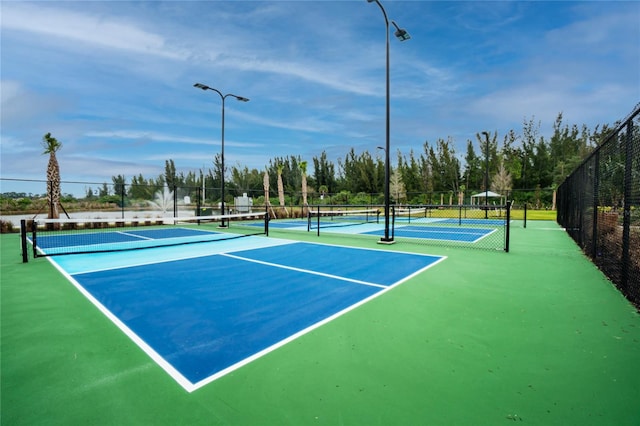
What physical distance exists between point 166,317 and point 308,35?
48.1 feet

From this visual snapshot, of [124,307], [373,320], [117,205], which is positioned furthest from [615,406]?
[117,205]

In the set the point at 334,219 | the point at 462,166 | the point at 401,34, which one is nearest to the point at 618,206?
the point at 401,34

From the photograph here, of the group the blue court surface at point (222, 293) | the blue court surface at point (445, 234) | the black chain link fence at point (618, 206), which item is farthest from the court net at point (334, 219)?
the black chain link fence at point (618, 206)

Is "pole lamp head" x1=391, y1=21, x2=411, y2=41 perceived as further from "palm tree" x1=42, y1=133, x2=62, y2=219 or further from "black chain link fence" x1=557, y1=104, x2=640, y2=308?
"palm tree" x1=42, y1=133, x2=62, y2=219

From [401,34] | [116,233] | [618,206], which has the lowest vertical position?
[116,233]

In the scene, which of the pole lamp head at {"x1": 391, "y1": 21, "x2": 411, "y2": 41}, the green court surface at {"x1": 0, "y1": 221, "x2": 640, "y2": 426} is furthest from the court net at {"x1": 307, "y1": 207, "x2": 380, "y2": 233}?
the green court surface at {"x1": 0, "y1": 221, "x2": 640, "y2": 426}

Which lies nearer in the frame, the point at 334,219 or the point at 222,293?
the point at 222,293

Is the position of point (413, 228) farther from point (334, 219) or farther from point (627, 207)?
point (627, 207)

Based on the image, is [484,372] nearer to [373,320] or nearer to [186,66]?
[373,320]

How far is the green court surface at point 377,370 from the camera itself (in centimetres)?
193

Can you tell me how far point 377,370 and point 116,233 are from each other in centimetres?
1419

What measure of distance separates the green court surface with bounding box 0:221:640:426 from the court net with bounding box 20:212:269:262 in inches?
185

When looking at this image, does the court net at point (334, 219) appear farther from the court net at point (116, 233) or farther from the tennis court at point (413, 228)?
the court net at point (116, 233)

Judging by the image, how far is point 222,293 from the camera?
4.51 metres
